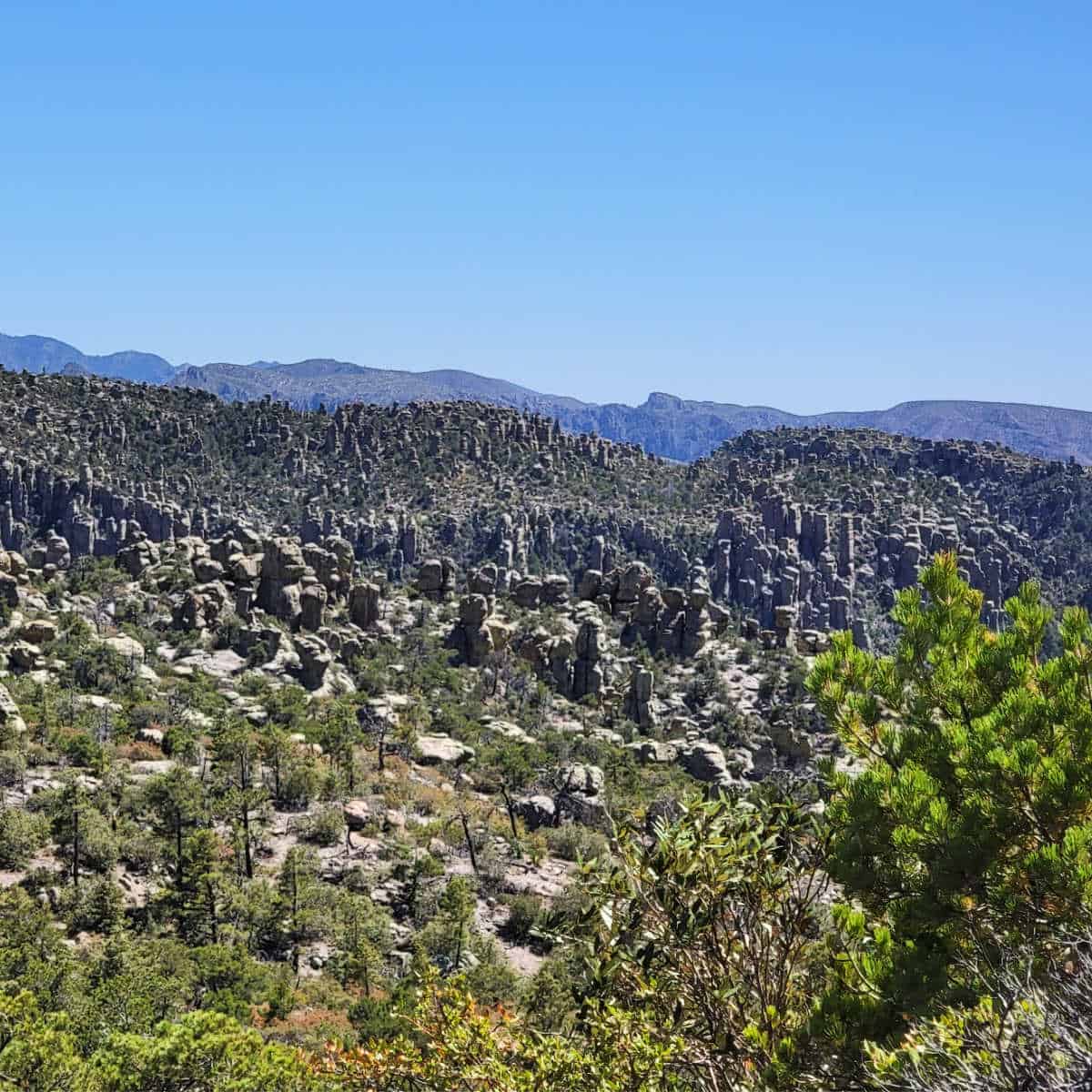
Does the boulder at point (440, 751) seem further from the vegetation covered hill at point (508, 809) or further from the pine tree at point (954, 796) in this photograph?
the pine tree at point (954, 796)

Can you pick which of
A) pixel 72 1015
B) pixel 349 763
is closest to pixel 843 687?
pixel 72 1015

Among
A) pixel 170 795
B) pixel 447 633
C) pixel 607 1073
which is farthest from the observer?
pixel 447 633

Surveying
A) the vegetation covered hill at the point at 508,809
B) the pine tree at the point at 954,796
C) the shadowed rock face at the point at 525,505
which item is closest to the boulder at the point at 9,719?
the vegetation covered hill at the point at 508,809

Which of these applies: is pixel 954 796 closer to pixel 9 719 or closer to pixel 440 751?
pixel 9 719

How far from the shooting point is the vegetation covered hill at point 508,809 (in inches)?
243

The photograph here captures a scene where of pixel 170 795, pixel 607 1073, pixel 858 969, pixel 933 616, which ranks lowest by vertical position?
pixel 170 795

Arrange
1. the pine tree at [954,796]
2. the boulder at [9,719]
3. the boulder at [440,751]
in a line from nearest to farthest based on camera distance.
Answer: the pine tree at [954,796] < the boulder at [9,719] < the boulder at [440,751]

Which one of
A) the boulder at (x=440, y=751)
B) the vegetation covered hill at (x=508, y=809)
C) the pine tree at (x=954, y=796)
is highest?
the pine tree at (x=954, y=796)

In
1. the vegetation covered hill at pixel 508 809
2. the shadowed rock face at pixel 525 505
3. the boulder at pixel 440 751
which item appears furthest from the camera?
the shadowed rock face at pixel 525 505

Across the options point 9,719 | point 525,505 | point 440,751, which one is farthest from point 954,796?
point 525,505

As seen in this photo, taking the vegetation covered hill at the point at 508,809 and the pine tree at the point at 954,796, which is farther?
the vegetation covered hill at the point at 508,809

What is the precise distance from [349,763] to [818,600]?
68047 millimetres

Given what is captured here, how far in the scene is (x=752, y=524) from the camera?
Result: 102250mm

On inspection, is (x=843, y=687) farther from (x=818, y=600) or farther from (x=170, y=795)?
(x=818, y=600)
